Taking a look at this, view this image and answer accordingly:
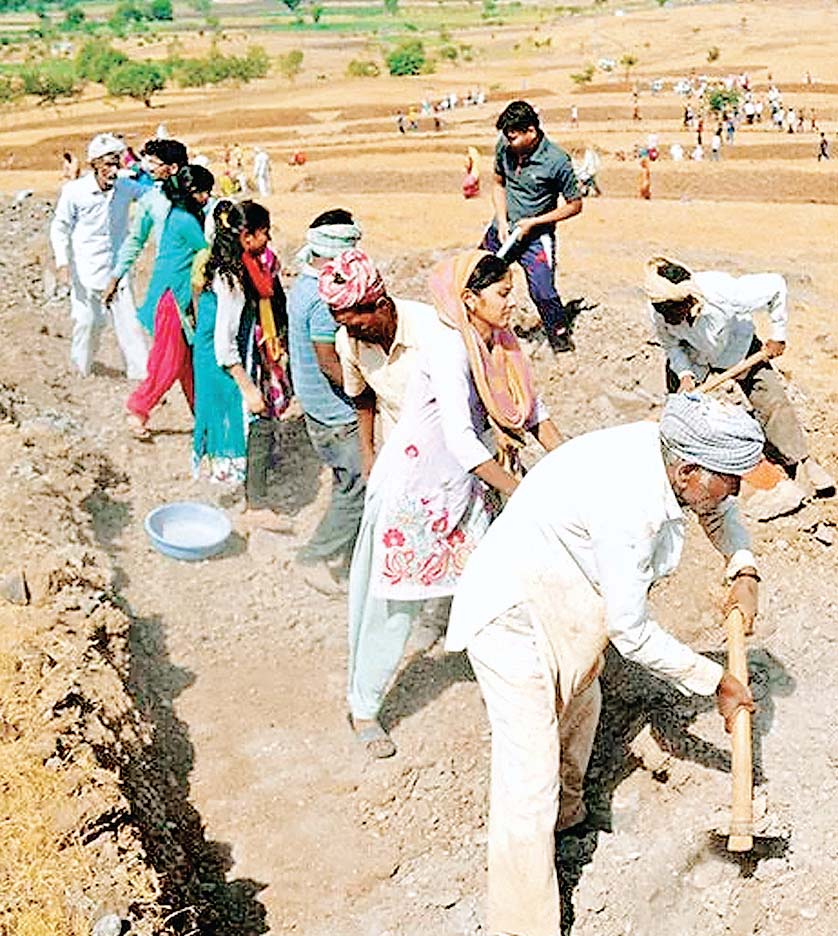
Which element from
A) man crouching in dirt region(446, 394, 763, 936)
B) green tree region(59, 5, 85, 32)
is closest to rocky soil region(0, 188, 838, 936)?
man crouching in dirt region(446, 394, 763, 936)

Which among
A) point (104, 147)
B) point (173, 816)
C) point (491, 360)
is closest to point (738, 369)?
point (491, 360)

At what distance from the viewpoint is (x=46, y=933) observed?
3.18 m

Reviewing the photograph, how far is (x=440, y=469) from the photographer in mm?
4109

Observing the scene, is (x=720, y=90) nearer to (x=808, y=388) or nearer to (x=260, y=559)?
(x=808, y=388)

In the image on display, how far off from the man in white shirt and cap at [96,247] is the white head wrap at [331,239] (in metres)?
3.08

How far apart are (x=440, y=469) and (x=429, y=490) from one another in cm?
9

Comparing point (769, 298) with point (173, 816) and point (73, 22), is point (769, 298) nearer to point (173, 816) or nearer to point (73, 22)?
point (173, 816)

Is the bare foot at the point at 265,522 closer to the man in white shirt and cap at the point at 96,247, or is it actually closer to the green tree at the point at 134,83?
the man in white shirt and cap at the point at 96,247

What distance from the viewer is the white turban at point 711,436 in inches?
113

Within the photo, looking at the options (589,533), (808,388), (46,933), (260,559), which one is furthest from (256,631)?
(808,388)

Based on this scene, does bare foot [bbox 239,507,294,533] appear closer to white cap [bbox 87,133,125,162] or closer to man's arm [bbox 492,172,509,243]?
man's arm [bbox 492,172,509,243]

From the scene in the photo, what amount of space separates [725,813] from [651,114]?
3184cm

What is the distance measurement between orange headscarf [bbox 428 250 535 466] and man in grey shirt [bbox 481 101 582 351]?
9.78 ft

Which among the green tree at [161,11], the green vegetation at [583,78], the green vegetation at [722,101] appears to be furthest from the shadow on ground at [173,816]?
the green tree at [161,11]
